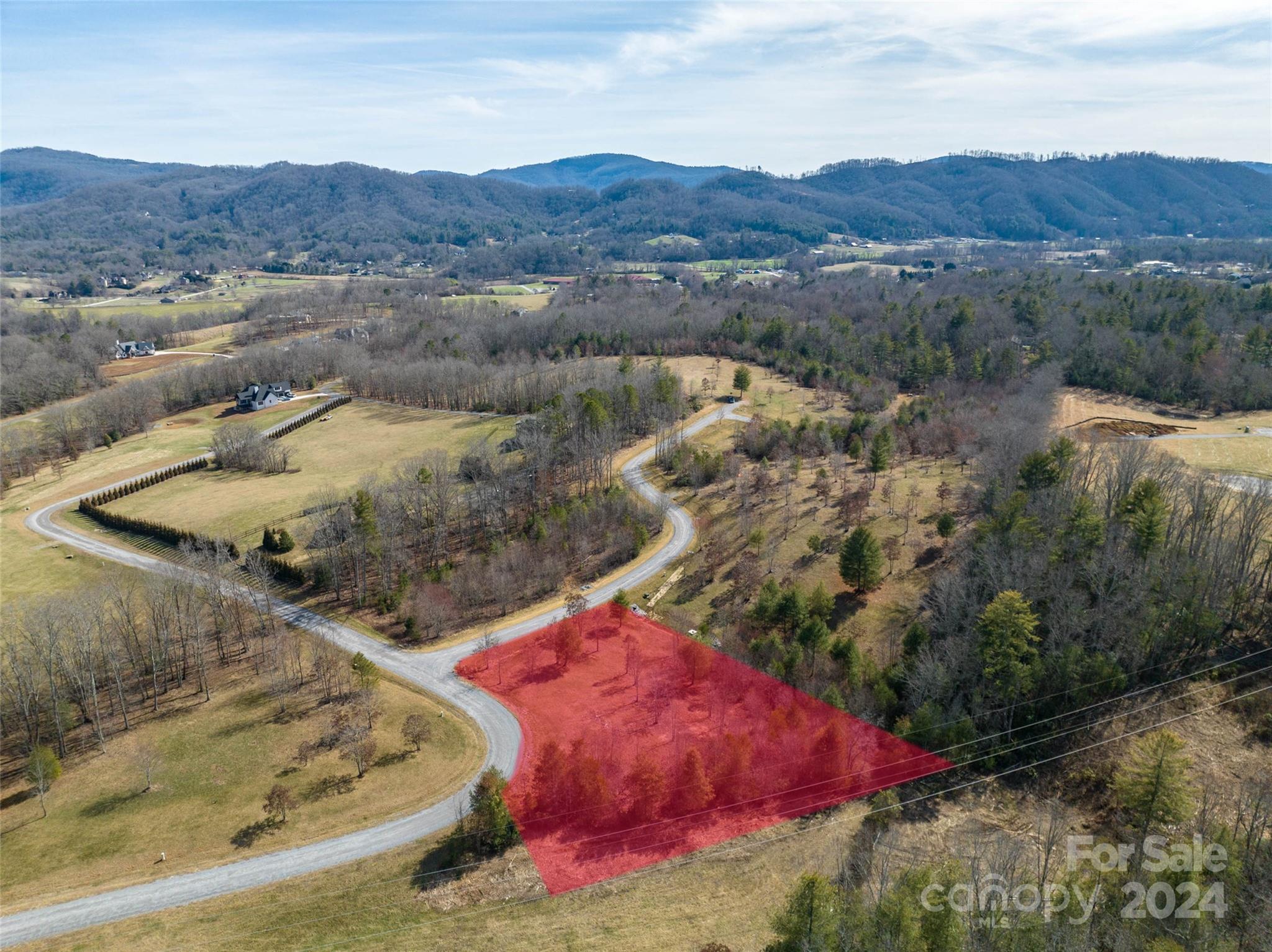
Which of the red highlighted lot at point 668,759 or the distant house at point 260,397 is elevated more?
the distant house at point 260,397

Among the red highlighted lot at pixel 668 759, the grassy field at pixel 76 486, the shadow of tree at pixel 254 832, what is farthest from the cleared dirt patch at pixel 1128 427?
the grassy field at pixel 76 486

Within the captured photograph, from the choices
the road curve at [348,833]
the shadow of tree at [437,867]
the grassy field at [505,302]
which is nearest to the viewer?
the road curve at [348,833]

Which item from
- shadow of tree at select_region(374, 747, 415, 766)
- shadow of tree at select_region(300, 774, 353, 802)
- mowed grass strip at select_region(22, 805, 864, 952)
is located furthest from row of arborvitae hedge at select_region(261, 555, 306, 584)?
mowed grass strip at select_region(22, 805, 864, 952)

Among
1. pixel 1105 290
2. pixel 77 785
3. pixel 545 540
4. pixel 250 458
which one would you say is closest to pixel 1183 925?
pixel 545 540

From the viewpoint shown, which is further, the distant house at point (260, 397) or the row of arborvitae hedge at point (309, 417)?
the distant house at point (260, 397)

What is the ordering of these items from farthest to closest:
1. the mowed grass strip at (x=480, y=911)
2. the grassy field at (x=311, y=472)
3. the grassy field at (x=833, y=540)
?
1. the grassy field at (x=311, y=472)
2. the grassy field at (x=833, y=540)
3. the mowed grass strip at (x=480, y=911)

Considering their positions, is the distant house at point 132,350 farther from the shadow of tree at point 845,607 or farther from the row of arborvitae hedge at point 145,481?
the shadow of tree at point 845,607

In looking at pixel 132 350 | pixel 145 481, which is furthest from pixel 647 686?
pixel 132 350
